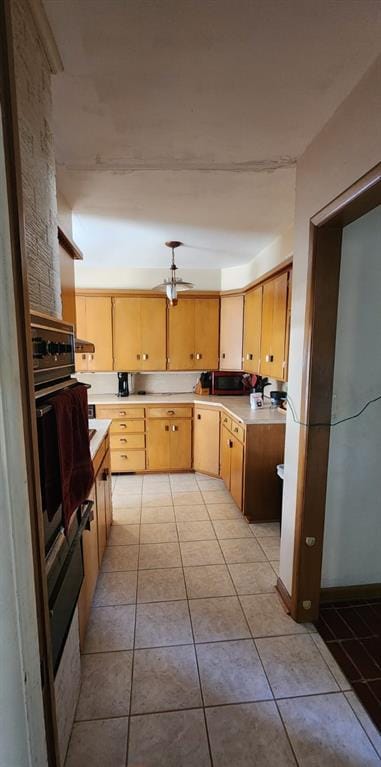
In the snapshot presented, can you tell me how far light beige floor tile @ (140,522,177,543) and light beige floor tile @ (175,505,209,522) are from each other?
137 millimetres

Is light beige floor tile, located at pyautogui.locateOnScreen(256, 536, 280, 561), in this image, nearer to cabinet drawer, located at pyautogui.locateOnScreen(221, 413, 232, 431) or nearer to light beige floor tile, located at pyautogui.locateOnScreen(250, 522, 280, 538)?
light beige floor tile, located at pyautogui.locateOnScreen(250, 522, 280, 538)

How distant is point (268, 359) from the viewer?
2.98 metres

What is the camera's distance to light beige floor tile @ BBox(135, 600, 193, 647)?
67.8 inches

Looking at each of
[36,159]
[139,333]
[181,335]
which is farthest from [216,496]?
[36,159]

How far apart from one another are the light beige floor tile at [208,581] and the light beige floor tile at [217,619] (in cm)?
5

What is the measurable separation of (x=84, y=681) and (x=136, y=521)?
1403 mm

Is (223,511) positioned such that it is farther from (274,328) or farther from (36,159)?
(36,159)

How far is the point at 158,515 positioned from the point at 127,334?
6.52 feet

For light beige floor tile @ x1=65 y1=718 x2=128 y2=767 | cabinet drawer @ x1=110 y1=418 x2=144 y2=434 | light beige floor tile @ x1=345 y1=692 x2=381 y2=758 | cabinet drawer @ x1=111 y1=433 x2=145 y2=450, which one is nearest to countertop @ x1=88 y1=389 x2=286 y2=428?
cabinet drawer @ x1=110 y1=418 x2=144 y2=434

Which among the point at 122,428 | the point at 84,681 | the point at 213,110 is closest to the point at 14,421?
the point at 213,110

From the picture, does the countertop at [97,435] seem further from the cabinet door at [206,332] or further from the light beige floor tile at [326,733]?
the cabinet door at [206,332]

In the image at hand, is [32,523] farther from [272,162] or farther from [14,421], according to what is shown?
[272,162]

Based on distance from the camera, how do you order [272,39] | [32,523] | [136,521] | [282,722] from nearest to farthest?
1. [32,523]
2. [272,39]
3. [282,722]
4. [136,521]

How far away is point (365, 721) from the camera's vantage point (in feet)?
4.42
